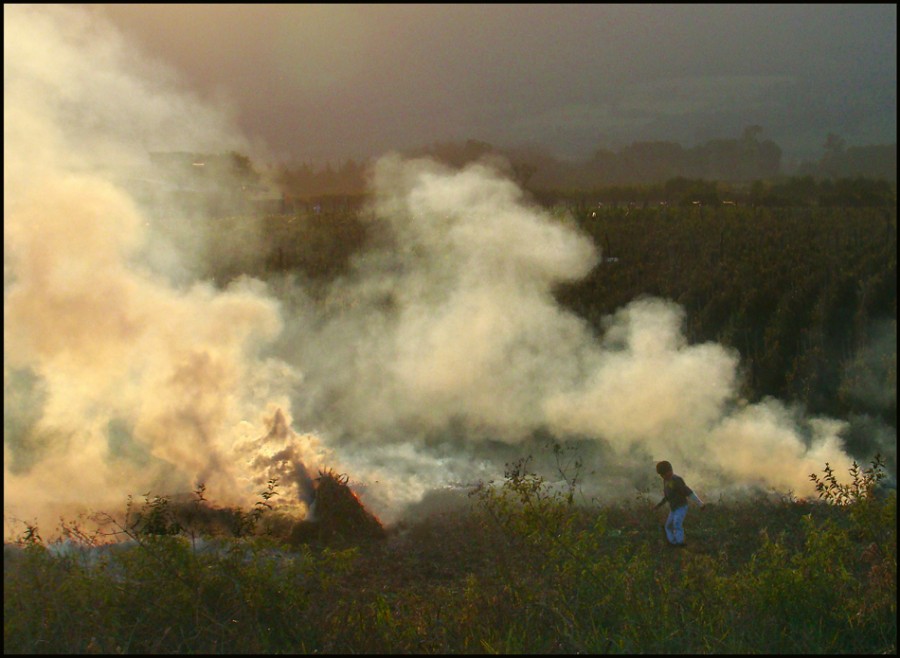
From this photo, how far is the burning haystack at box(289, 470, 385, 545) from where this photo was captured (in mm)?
8430

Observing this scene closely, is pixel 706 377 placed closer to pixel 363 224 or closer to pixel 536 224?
pixel 536 224

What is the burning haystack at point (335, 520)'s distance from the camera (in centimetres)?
843

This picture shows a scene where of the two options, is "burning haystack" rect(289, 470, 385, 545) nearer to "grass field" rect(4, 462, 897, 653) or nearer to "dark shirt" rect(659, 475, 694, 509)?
"grass field" rect(4, 462, 897, 653)

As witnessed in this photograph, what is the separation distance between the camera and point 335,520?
860cm

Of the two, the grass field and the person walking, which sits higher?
the person walking

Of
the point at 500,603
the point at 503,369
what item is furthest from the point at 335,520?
the point at 503,369

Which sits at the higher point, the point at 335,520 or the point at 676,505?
the point at 676,505

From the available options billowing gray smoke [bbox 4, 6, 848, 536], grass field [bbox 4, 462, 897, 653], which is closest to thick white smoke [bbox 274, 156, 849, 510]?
billowing gray smoke [bbox 4, 6, 848, 536]

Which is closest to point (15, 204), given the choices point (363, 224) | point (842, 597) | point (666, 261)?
point (842, 597)

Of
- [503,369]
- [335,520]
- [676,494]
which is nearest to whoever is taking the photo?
[676,494]

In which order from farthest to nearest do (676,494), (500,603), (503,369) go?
(503,369) < (676,494) < (500,603)

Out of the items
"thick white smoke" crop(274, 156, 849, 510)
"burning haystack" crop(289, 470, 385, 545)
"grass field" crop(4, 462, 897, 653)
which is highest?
"thick white smoke" crop(274, 156, 849, 510)

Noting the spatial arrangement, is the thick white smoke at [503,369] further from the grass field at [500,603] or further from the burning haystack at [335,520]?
the grass field at [500,603]

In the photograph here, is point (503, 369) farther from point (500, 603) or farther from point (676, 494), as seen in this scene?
point (500, 603)
